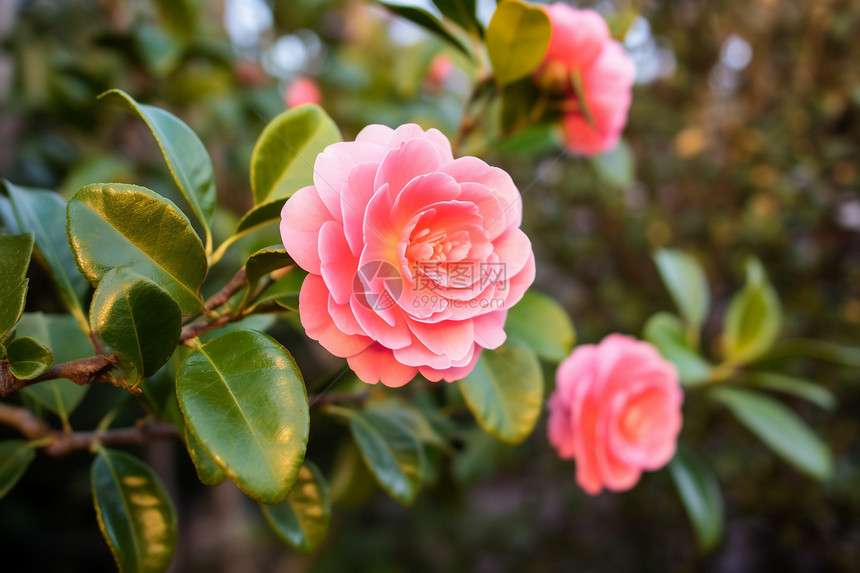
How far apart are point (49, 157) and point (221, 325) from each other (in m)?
1.04

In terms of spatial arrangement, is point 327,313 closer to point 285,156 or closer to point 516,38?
point 285,156

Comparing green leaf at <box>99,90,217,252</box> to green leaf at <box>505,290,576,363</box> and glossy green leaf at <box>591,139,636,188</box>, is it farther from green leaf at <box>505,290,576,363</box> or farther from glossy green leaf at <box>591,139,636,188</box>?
glossy green leaf at <box>591,139,636,188</box>

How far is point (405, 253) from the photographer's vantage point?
1.41 feet

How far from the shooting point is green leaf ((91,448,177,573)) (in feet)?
1.66

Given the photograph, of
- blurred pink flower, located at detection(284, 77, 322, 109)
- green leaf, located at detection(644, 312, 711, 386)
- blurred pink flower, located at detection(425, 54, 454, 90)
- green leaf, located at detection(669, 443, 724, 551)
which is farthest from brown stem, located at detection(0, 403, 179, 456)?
blurred pink flower, located at detection(425, 54, 454, 90)

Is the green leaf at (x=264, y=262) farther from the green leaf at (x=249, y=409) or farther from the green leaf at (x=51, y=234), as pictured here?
the green leaf at (x=51, y=234)

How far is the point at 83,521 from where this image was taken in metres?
1.74

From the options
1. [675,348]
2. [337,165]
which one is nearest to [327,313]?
[337,165]

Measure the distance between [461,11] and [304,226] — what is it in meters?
0.43

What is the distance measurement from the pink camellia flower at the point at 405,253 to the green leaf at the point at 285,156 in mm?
130

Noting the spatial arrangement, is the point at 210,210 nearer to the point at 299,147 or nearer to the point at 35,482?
the point at 299,147

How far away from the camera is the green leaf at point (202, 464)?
427 millimetres

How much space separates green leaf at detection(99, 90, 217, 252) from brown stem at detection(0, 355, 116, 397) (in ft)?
0.47

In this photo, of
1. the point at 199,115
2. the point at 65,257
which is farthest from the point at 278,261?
the point at 199,115
